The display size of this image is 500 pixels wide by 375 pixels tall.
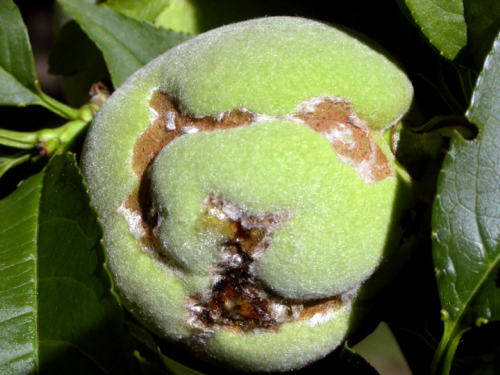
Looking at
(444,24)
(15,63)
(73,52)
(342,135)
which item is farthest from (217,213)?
(73,52)

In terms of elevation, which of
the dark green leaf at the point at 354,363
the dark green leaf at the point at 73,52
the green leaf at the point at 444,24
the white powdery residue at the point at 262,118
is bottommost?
the dark green leaf at the point at 354,363

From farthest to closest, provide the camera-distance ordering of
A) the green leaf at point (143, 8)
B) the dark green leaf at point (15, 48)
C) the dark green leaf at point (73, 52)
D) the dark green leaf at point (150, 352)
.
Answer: the dark green leaf at point (73, 52) < the green leaf at point (143, 8) < the dark green leaf at point (15, 48) < the dark green leaf at point (150, 352)

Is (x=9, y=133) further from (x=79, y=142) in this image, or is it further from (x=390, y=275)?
(x=390, y=275)

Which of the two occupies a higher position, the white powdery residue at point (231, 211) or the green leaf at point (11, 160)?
the white powdery residue at point (231, 211)

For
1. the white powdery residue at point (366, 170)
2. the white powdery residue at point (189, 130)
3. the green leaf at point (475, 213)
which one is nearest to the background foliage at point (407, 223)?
the green leaf at point (475, 213)

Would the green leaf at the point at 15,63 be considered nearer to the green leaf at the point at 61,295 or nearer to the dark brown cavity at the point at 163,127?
the green leaf at the point at 61,295

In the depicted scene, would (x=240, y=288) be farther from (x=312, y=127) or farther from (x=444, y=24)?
(x=444, y=24)
